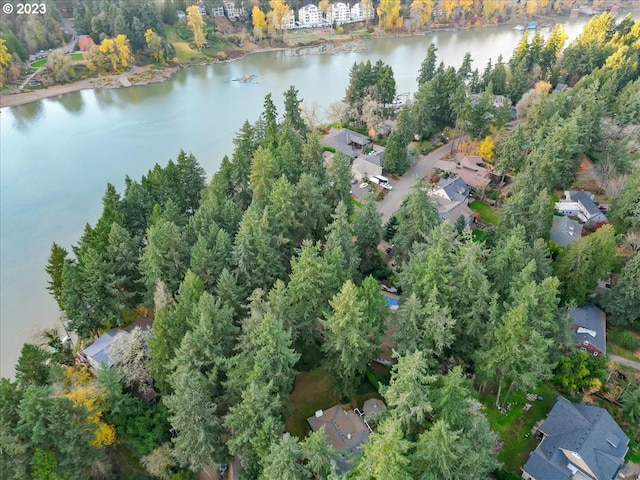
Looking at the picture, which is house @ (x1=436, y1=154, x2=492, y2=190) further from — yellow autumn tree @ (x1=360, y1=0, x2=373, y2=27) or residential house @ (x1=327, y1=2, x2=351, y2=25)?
residential house @ (x1=327, y1=2, x2=351, y2=25)

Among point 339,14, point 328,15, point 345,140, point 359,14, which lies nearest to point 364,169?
point 345,140

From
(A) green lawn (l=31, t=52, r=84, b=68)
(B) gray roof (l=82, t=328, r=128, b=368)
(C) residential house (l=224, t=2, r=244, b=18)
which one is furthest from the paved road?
(C) residential house (l=224, t=2, r=244, b=18)

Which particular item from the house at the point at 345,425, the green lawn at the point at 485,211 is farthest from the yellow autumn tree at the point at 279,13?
the house at the point at 345,425

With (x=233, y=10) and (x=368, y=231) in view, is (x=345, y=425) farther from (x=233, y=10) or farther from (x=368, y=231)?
(x=233, y=10)

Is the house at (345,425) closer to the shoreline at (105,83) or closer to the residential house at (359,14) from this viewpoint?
the shoreline at (105,83)

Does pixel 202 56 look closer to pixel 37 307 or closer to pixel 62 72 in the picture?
pixel 62 72

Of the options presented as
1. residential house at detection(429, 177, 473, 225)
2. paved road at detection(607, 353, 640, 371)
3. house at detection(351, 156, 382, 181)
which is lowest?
paved road at detection(607, 353, 640, 371)

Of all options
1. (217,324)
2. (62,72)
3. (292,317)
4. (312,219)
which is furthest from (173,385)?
(62,72)
